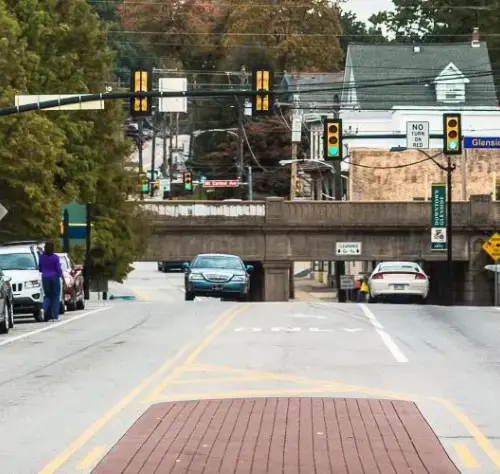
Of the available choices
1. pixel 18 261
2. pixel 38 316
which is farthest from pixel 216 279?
pixel 38 316

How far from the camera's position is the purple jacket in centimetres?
3341

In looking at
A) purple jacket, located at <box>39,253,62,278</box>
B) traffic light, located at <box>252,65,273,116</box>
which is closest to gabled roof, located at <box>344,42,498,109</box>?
traffic light, located at <box>252,65,273,116</box>

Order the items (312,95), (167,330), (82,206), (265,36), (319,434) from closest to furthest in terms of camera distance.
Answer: (319,434) < (167,330) < (82,206) < (312,95) < (265,36)

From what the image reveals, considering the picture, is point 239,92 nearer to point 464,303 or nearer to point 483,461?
point 483,461

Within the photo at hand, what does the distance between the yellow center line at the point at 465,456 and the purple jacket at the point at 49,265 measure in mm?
21637

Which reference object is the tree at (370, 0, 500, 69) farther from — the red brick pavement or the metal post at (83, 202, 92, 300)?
the red brick pavement

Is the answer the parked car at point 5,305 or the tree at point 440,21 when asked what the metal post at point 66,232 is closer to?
the parked car at point 5,305

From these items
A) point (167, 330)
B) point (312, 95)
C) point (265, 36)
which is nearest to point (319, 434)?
point (167, 330)

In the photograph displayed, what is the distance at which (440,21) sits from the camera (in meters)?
121

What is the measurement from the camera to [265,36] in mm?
111812

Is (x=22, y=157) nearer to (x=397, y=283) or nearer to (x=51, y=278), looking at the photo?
(x=397, y=283)

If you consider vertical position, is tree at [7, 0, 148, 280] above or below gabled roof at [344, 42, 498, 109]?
below

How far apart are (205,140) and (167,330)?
8807 cm

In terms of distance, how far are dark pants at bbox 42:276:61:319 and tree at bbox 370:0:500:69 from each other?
78058mm
